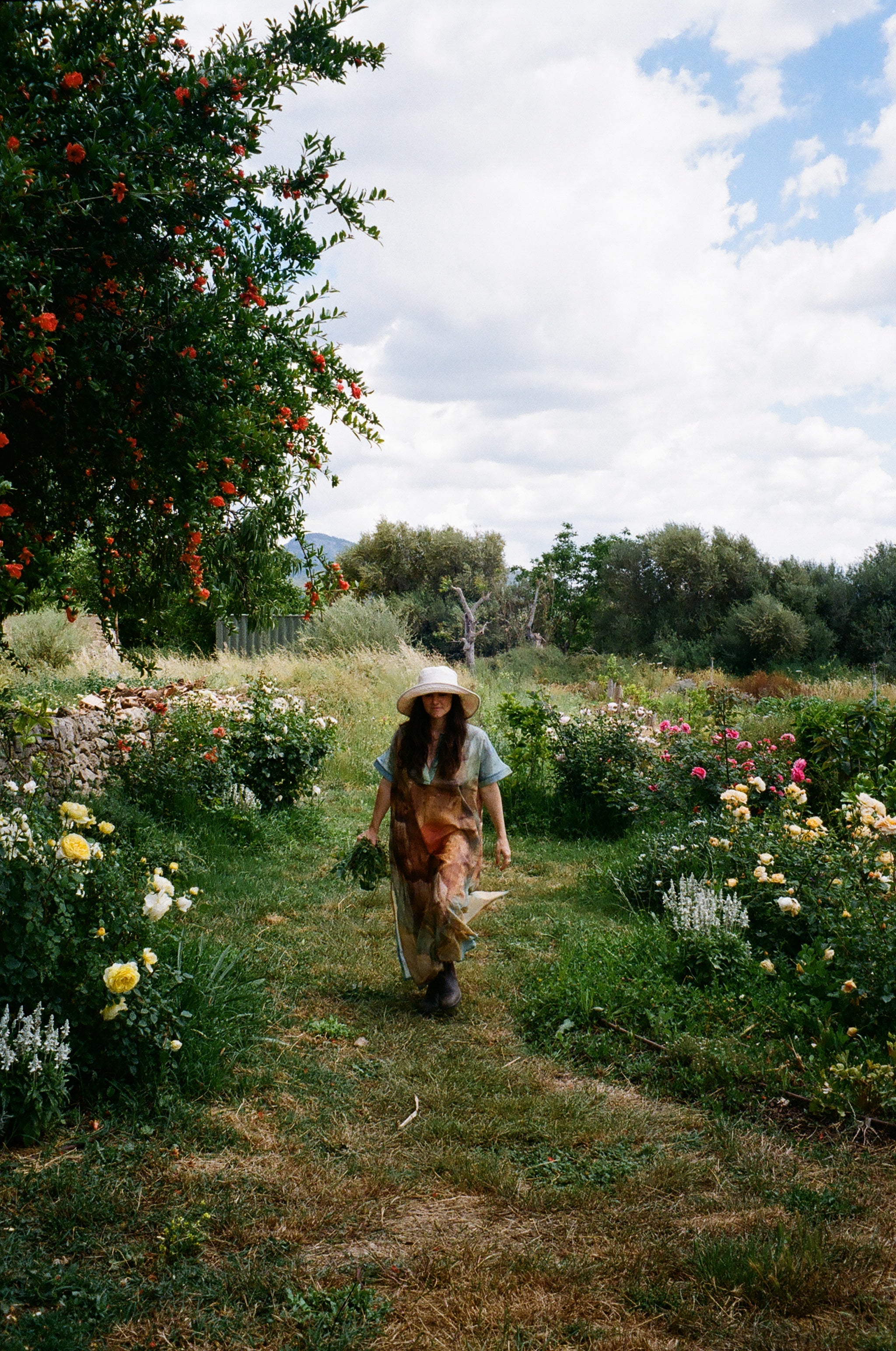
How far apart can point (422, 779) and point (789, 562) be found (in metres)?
22.9

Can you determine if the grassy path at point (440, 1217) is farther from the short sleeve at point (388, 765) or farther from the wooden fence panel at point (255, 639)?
the wooden fence panel at point (255, 639)

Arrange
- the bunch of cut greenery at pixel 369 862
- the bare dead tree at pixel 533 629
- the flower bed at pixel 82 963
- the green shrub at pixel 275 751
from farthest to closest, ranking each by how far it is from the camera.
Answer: the bare dead tree at pixel 533 629, the green shrub at pixel 275 751, the bunch of cut greenery at pixel 369 862, the flower bed at pixel 82 963

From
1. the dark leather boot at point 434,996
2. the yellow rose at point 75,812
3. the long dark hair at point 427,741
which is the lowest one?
the dark leather boot at point 434,996

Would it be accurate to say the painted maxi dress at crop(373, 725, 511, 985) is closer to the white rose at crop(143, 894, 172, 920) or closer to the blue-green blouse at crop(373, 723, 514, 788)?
the blue-green blouse at crop(373, 723, 514, 788)

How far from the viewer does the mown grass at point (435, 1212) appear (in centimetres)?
221

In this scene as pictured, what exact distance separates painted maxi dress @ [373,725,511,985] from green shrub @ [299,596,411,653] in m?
11.6

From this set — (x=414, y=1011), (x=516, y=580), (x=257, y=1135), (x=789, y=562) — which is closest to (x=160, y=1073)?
(x=257, y=1135)

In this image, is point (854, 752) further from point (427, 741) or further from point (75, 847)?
point (75, 847)

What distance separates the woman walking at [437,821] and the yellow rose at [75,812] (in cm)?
145

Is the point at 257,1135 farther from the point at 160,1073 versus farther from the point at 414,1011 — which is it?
the point at 414,1011

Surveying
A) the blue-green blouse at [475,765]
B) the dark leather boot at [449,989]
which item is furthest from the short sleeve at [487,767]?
the dark leather boot at [449,989]

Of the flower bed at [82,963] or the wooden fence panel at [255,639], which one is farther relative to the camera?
the wooden fence panel at [255,639]

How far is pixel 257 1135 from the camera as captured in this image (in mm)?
3102

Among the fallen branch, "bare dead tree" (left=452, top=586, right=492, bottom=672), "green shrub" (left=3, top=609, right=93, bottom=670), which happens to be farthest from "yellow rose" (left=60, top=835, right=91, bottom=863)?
"bare dead tree" (left=452, top=586, right=492, bottom=672)
